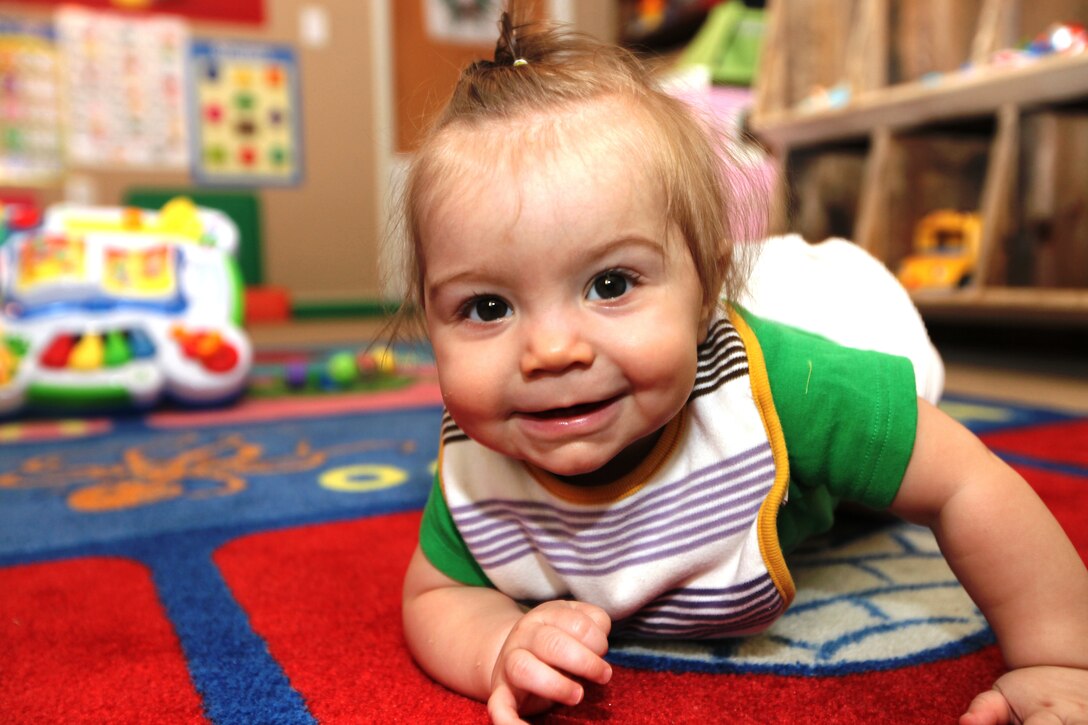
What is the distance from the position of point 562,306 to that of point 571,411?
0.06 metres

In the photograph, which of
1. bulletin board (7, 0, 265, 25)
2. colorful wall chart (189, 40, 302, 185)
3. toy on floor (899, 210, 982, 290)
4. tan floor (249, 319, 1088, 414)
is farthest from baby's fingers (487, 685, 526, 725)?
bulletin board (7, 0, 265, 25)

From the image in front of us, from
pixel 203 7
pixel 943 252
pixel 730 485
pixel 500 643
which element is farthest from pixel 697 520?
pixel 203 7

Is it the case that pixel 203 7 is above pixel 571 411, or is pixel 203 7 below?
above

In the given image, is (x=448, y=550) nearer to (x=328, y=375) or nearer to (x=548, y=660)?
(x=548, y=660)

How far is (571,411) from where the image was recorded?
455mm

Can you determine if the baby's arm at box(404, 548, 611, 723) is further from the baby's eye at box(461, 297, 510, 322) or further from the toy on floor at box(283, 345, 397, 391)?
the toy on floor at box(283, 345, 397, 391)

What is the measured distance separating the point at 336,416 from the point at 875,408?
1087 mm

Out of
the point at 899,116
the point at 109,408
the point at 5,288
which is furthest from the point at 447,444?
the point at 899,116

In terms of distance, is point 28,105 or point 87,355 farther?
point 28,105

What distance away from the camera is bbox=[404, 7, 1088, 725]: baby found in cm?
44

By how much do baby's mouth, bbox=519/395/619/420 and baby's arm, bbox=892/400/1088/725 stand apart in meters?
0.18

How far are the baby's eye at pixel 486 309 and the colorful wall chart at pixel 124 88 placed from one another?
3.55 metres

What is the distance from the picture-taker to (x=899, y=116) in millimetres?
1903

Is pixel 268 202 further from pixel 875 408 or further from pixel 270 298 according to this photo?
pixel 875 408
